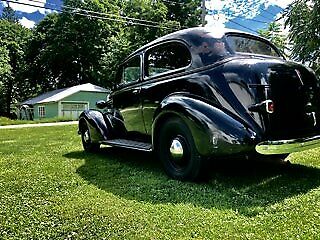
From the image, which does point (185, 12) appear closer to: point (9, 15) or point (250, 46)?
point (250, 46)

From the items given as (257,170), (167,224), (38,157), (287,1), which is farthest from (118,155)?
(287,1)

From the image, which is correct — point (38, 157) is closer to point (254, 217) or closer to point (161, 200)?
point (161, 200)

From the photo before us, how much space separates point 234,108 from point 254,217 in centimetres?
117

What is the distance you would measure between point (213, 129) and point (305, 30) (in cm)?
407

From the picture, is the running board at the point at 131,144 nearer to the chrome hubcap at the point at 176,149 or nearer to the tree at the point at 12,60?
the chrome hubcap at the point at 176,149

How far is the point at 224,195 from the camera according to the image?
333cm

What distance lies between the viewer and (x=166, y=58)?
4.62 meters

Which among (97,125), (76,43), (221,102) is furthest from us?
(76,43)

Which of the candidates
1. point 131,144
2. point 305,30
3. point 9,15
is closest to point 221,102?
point 131,144

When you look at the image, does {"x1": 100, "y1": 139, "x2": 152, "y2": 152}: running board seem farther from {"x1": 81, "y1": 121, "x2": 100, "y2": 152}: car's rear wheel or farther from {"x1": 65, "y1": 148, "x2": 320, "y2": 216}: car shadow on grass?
{"x1": 81, "y1": 121, "x2": 100, "y2": 152}: car's rear wheel

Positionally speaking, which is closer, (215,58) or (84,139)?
(215,58)

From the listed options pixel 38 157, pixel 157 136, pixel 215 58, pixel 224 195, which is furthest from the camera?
pixel 38 157

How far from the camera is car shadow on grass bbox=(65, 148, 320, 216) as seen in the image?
3.18 metres

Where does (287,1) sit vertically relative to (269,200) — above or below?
above
